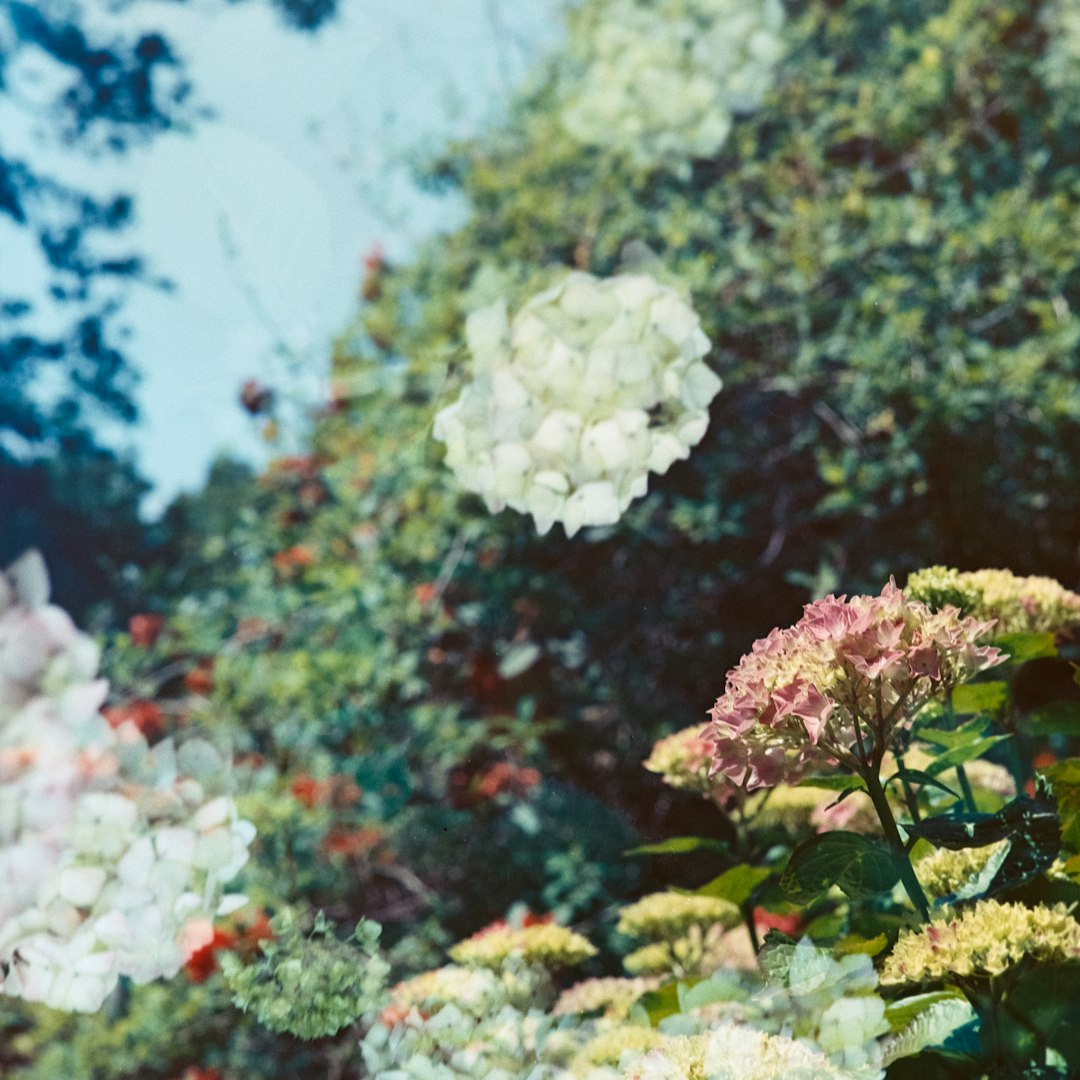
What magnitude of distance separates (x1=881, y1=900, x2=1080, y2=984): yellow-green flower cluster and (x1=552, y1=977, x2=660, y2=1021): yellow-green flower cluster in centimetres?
33

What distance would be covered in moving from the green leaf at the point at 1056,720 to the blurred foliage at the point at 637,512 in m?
0.54

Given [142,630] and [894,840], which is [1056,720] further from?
[142,630]

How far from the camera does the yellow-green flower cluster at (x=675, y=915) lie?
2.99ft

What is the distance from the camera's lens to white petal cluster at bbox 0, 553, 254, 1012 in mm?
751

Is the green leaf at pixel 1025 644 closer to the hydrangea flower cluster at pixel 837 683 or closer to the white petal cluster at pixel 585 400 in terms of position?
the hydrangea flower cluster at pixel 837 683

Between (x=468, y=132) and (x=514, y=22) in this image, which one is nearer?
(x=514, y=22)

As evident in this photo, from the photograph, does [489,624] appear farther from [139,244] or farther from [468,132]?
[468,132]

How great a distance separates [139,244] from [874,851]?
1.66m

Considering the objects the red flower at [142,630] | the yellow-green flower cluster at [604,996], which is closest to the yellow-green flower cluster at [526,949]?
the yellow-green flower cluster at [604,996]

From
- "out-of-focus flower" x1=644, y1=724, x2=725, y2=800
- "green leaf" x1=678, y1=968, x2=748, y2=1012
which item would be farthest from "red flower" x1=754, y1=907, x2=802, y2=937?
"green leaf" x1=678, y1=968, x2=748, y2=1012

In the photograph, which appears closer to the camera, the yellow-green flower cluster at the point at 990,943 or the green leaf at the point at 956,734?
the yellow-green flower cluster at the point at 990,943

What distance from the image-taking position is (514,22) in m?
1.96

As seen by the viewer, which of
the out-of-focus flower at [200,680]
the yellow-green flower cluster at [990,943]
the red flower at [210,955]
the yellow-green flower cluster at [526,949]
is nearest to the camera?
the yellow-green flower cluster at [990,943]

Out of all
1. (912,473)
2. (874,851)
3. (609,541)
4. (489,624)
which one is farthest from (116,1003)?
(874,851)
